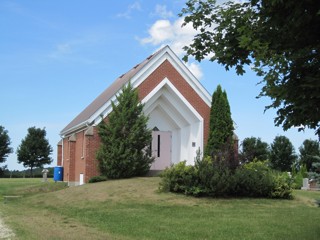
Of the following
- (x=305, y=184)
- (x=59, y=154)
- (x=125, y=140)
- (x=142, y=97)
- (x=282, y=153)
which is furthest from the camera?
(x=282, y=153)

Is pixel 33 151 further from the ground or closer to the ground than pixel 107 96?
closer to the ground

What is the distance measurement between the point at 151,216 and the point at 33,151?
59.3 meters

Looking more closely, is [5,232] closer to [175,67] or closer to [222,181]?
[222,181]

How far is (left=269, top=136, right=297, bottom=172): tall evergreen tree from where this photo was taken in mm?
57500

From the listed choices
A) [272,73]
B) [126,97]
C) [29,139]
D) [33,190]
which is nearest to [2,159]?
[29,139]

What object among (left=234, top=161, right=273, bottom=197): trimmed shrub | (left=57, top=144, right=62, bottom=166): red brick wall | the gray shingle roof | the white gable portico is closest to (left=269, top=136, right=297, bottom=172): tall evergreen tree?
(left=57, top=144, right=62, bottom=166): red brick wall

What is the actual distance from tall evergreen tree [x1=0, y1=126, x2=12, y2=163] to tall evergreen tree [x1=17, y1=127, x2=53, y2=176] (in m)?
2.91

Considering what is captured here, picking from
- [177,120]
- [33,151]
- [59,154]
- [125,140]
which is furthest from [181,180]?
[33,151]

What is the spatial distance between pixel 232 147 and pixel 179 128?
9.21 m

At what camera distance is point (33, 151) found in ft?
227

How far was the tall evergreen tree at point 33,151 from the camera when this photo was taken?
68938 millimetres

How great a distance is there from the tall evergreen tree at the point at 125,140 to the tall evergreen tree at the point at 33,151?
4860 centimetres

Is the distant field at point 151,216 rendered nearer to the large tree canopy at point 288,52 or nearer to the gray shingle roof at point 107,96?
the large tree canopy at point 288,52

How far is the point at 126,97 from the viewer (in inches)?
920
